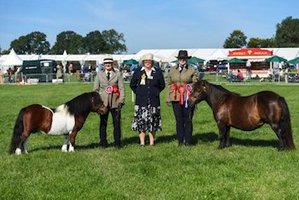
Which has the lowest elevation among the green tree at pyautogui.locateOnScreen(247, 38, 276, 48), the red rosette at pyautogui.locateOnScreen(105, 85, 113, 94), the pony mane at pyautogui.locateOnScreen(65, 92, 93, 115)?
the pony mane at pyautogui.locateOnScreen(65, 92, 93, 115)

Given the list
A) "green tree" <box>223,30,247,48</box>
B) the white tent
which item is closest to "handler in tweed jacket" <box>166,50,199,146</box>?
the white tent

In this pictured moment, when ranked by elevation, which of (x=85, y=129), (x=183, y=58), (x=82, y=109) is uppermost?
(x=183, y=58)

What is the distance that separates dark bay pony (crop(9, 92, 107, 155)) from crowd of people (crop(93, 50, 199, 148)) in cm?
42

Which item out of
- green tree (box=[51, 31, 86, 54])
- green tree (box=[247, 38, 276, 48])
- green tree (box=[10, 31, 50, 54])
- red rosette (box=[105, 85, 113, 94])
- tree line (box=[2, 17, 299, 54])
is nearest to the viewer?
red rosette (box=[105, 85, 113, 94])

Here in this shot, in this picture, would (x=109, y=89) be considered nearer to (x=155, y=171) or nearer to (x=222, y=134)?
(x=222, y=134)

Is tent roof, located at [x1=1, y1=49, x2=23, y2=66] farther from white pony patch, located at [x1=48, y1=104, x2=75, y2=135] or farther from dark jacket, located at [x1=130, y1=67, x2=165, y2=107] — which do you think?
white pony patch, located at [x1=48, y1=104, x2=75, y2=135]

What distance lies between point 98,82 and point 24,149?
2.11 meters

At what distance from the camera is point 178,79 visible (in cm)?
1096

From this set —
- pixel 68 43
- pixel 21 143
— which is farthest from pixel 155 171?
pixel 68 43

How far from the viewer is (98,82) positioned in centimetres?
1097

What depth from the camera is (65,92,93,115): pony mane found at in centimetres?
1037

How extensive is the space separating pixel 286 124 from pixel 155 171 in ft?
10.1

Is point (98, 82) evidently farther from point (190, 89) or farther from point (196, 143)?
point (196, 143)

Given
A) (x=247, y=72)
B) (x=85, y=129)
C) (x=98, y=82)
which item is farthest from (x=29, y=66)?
(x=98, y=82)
